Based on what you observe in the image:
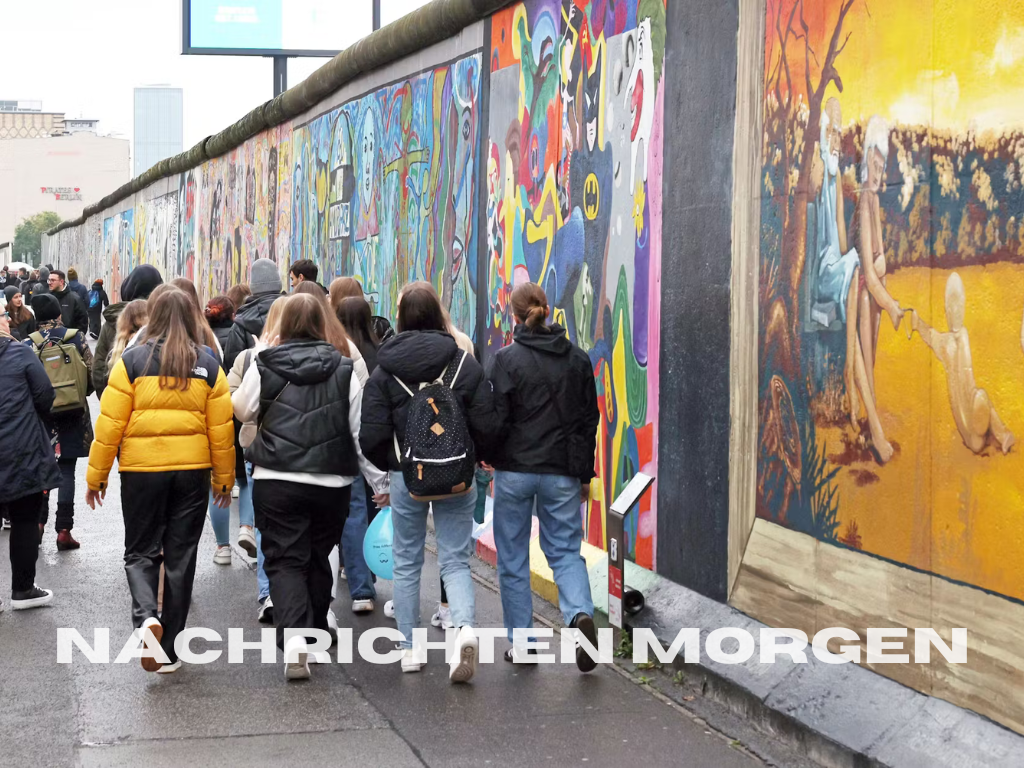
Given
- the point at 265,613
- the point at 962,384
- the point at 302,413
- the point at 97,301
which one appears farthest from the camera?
the point at 97,301

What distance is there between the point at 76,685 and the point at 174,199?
23140 millimetres

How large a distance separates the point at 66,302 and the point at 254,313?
9.12 m

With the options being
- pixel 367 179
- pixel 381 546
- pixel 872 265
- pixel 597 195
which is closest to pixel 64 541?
pixel 381 546

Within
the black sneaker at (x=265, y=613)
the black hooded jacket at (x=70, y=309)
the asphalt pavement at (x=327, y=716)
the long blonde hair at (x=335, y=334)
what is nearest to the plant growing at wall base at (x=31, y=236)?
the black hooded jacket at (x=70, y=309)

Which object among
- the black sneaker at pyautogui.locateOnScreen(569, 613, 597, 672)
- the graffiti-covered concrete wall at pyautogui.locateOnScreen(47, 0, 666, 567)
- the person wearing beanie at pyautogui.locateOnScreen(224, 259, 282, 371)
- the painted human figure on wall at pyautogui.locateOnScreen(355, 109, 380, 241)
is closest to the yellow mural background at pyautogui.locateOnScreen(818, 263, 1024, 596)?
the black sneaker at pyautogui.locateOnScreen(569, 613, 597, 672)

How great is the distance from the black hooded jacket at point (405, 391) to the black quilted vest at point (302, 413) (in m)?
0.15

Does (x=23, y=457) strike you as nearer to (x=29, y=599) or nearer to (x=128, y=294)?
(x=29, y=599)

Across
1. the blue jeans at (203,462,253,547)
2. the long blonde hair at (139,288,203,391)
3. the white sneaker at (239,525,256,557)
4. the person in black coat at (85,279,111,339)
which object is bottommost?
the white sneaker at (239,525,256,557)

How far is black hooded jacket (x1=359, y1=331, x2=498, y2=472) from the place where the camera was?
6348mm

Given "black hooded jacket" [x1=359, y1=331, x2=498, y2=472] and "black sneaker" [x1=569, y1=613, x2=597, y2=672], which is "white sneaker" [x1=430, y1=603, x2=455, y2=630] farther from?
"black hooded jacket" [x1=359, y1=331, x2=498, y2=472]

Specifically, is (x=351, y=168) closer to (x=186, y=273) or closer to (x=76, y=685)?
(x=76, y=685)

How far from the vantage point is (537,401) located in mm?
6520

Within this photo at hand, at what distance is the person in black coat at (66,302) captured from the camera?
1689cm

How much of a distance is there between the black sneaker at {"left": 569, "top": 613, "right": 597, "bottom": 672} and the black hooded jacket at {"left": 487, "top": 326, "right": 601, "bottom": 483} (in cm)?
67
